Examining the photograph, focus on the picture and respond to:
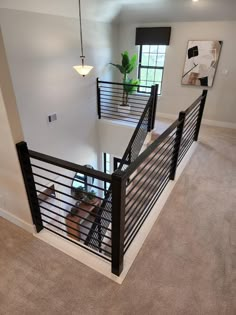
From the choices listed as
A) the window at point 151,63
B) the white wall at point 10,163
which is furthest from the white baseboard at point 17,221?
the window at point 151,63

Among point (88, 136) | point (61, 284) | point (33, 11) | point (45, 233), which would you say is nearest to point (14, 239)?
point (45, 233)

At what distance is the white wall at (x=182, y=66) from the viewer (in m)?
4.55

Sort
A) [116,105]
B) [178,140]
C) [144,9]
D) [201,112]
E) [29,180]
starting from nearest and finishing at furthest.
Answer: [29,180] < [178,140] < [201,112] < [144,9] < [116,105]

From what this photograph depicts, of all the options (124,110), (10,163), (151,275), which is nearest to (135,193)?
(151,275)

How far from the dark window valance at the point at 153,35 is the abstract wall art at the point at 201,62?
57 cm

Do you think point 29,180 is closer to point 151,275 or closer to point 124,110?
point 151,275

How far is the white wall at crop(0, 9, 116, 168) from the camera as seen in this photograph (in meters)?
3.31

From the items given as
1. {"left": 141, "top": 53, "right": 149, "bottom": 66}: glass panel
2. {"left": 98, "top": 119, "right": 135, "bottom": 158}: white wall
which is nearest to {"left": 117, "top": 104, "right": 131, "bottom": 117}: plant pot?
{"left": 98, "top": 119, "right": 135, "bottom": 158}: white wall

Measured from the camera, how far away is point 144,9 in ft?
15.2

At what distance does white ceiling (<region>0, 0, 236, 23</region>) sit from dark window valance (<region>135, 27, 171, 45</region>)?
0.17 meters

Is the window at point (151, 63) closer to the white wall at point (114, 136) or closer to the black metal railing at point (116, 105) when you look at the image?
the black metal railing at point (116, 105)

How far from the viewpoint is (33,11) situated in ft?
10.9

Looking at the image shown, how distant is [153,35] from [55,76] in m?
2.64

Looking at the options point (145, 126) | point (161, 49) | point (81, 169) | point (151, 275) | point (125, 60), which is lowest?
point (151, 275)
